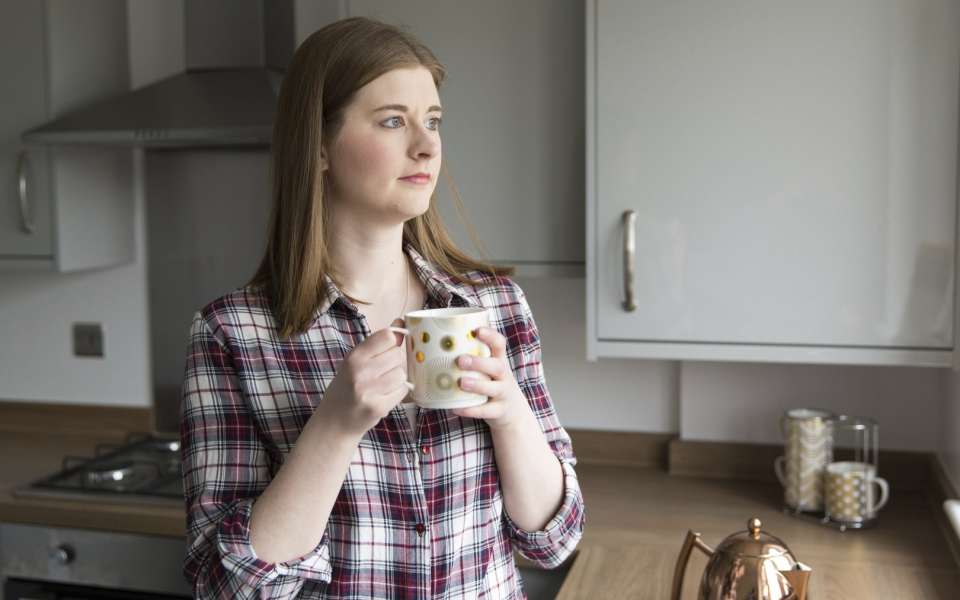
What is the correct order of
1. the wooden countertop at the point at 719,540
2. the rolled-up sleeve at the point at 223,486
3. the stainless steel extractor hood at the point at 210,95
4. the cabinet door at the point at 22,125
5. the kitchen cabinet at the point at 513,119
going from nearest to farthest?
the rolled-up sleeve at the point at 223,486 < the wooden countertop at the point at 719,540 < the kitchen cabinet at the point at 513,119 < the stainless steel extractor hood at the point at 210,95 < the cabinet door at the point at 22,125

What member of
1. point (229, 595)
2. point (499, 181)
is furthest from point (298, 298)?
point (499, 181)

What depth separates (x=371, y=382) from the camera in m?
1.02

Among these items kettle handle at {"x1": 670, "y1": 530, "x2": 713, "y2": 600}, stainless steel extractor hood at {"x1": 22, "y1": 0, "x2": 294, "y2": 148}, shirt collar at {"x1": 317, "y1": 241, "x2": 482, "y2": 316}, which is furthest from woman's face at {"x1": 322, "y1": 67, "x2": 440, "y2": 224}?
stainless steel extractor hood at {"x1": 22, "y1": 0, "x2": 294, "y2": 148}

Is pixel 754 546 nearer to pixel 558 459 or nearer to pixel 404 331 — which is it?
pixel 558 459

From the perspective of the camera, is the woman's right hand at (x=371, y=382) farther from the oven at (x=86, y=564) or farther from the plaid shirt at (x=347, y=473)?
the oven at (x=86, y=564)

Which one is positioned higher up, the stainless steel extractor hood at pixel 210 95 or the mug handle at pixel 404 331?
the stainless steel extractor hood at pixel 210 95

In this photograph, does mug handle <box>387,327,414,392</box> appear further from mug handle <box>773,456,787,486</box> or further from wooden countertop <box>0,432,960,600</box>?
mug handle <box>773,456,787,486</box>

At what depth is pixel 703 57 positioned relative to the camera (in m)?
1.85

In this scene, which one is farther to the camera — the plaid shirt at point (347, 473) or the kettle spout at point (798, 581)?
the kettle spout at point (798, 581)

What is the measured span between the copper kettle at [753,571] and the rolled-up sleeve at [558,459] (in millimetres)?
238

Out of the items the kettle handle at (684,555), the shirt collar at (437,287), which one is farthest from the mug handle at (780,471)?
the shirt collar at (437,287)

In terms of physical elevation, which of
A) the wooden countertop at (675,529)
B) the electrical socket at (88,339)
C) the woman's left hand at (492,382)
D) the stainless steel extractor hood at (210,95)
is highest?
the stainless steel extractor hood at (210,95)

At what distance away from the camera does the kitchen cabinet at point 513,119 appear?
201 cm

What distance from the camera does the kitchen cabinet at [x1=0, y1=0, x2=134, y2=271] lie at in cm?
237
